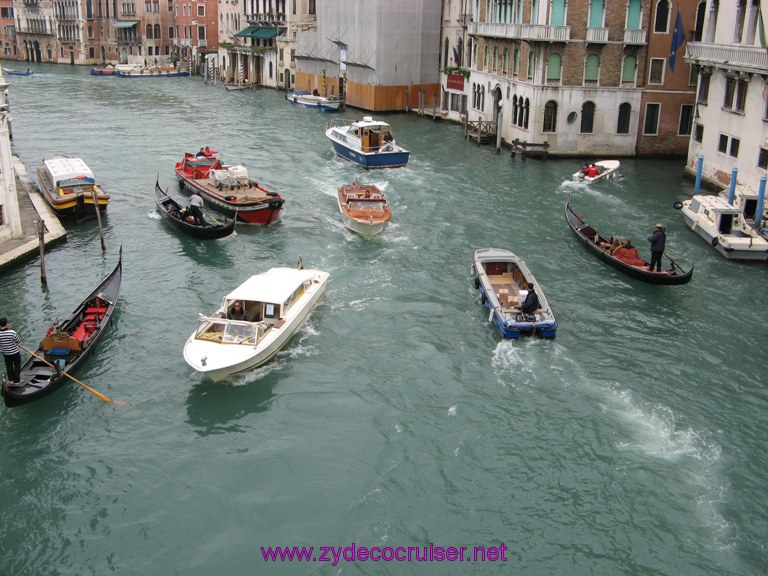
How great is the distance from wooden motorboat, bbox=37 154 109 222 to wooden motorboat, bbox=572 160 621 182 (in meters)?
20.1

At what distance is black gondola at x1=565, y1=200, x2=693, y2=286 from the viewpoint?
72.6 ft

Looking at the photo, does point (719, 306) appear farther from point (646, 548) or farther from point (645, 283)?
point (646, 548)

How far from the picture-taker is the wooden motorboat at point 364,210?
87.4ft

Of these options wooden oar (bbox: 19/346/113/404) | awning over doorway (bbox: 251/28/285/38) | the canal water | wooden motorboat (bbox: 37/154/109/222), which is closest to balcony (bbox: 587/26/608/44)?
the canal water

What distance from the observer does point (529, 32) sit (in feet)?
130

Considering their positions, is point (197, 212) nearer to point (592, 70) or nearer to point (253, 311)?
point (253, 311)

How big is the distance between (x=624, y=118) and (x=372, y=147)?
12.9m

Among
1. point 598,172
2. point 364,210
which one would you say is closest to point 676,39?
point 598,172

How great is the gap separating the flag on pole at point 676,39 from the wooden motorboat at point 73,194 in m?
27.5

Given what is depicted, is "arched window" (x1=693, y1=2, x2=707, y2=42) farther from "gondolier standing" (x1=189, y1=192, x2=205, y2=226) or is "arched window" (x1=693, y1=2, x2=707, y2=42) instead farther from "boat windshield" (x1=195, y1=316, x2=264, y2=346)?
"boat windshield" (x1=195, y1=316, x2=264, y2=346)

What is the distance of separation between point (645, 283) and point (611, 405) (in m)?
7.50

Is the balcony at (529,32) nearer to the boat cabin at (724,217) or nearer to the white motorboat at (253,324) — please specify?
the boat cabin at (724,217)

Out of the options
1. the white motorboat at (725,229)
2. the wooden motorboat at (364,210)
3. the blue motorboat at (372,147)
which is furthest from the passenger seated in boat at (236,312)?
the blue motorboat at (372,147)

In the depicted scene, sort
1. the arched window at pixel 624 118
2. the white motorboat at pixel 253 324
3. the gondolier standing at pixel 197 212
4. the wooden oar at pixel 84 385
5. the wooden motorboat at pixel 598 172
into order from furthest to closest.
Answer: the arched window at pixel 624 118 → the wooden motorboat at pixel 598 172 → the gondolier standing at pixel 197 212 → the white motorboat at pixel 253 324 → the wooden oar at pixel 84 385
